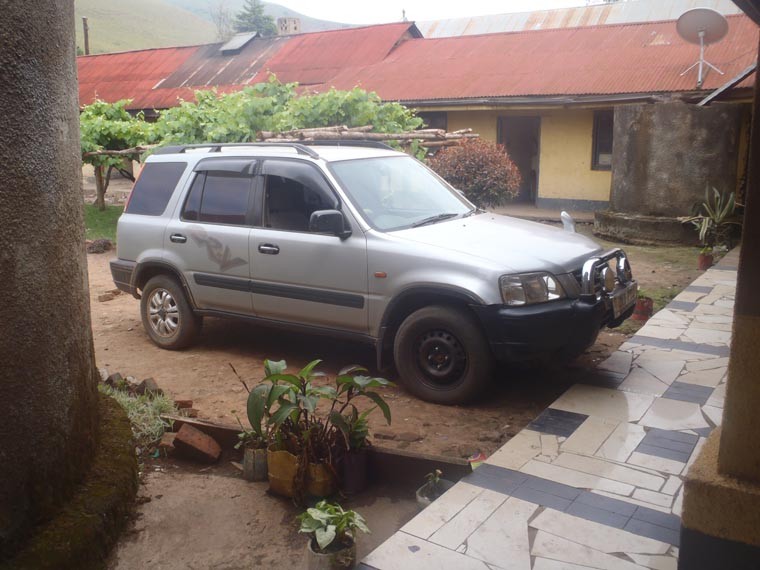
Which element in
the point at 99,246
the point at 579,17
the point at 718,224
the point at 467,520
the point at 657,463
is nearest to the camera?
the point at 467,520

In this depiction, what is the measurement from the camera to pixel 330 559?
A: 3.31 m

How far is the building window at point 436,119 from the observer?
20297 mm

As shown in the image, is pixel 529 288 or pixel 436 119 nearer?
pixel 529 288

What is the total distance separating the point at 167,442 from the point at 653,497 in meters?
3.18

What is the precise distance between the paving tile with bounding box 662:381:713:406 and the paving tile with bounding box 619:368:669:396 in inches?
2.3

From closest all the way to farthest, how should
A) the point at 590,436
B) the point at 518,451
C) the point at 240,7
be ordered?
the point at 518,451, the point at 590,436, the point at 240,7

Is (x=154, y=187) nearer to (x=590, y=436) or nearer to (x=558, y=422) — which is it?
(x=558, y=422)

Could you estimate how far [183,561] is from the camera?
12.7 feet

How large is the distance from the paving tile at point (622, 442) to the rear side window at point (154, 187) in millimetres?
4875

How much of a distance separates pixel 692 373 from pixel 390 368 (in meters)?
2.54

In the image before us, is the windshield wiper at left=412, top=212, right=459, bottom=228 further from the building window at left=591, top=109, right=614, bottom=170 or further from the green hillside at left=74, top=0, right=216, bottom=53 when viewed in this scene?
the green hillside at left=74, top=0, right=216, bottom=53

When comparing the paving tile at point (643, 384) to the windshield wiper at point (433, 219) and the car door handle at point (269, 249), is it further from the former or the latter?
the car door handle at point (269, 249)

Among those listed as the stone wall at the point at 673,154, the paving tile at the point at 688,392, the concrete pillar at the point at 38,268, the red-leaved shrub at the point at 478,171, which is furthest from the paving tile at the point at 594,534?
the stone wall at the point at 673,154

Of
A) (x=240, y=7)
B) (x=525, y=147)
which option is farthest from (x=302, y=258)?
(x=240, y=7)
